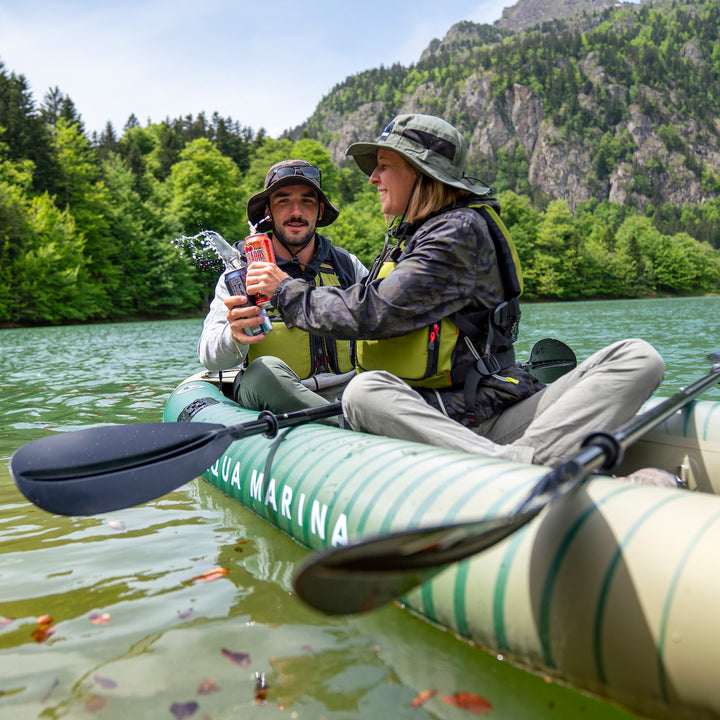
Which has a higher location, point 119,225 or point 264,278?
point 119,225

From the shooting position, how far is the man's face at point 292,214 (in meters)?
4.58

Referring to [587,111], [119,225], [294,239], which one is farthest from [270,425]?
[587,111]

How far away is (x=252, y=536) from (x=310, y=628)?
3.44 feet

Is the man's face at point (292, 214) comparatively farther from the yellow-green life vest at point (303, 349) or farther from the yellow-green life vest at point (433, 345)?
the yellow-green life vest at point (433, 345)

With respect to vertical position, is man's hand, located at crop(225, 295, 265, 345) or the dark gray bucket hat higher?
the dark gray bucket hat

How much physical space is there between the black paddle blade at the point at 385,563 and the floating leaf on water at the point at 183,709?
0.63 meters

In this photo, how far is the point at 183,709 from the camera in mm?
1837

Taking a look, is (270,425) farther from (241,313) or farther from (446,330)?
(446,330)

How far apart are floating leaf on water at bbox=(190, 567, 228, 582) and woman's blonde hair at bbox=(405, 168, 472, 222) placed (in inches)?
70.1

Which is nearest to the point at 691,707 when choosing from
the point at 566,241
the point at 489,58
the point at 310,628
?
the point at 310,628

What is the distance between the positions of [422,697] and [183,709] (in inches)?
25.0

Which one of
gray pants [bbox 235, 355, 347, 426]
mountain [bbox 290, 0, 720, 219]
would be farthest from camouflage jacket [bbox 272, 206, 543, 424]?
mountain [bbox 290, 0, 720, 219]

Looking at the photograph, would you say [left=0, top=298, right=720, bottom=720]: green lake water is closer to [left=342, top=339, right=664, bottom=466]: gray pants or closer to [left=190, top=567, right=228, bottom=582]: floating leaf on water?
[left=190, top=567, right=228, bottom=582]: floating leaf on water

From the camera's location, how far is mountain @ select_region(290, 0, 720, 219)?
518 ft
